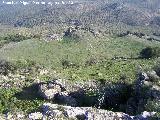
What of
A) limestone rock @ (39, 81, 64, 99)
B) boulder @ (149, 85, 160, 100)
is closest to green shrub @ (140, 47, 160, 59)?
limestone rock @ (39, 81, 64, 99)

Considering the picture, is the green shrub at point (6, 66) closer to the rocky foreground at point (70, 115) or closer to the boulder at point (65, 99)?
the boulder at point (65, 99)

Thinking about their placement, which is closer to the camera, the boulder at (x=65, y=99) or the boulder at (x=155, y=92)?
the boulder at (x=155, y=92)

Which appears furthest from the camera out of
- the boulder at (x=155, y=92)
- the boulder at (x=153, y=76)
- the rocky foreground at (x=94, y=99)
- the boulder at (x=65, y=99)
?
the boulder at (x=65, y=99)

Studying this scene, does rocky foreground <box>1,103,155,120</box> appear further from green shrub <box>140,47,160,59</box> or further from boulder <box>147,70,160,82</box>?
green shrub <box>140,47,160,59</box>

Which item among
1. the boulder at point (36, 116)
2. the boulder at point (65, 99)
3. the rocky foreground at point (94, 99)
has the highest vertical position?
the boulder at point (36, 116)

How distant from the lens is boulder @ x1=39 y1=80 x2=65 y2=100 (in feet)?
184

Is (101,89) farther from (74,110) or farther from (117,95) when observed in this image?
(74,110)

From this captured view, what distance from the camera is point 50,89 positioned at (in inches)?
2260

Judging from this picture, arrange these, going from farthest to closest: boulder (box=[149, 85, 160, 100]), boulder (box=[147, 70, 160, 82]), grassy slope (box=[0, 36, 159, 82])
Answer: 1. grassy slope (box=[0, 36, 159, 82])
2. boulder (box=[147, 70, 160, 82])
3. boulder (box=[149, 85, 160, 100])

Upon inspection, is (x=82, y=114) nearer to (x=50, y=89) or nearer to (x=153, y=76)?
(x=153, y=76)

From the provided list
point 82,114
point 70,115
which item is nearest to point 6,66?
point 82,114

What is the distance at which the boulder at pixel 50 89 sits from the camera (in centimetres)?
5600

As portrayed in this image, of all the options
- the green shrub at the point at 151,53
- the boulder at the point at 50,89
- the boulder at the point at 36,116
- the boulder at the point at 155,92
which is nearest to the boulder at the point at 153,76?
the boulder at the point at 155,92

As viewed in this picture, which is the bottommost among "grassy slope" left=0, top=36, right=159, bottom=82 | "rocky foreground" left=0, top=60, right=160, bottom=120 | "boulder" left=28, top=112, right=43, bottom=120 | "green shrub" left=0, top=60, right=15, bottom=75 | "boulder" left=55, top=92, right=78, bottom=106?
"grassy slope" left=0, top=36, right=159, bottom=82
